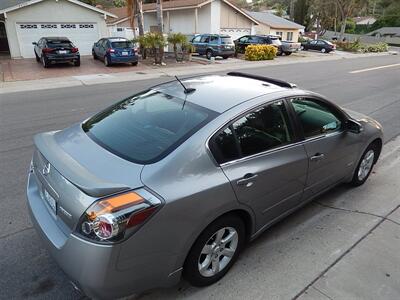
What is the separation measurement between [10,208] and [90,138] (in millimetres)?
1777

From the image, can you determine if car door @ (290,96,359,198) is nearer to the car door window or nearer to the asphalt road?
the car door window

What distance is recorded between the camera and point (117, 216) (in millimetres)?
2074

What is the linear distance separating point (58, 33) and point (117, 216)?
2518cm

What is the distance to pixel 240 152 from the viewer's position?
276 centimetres

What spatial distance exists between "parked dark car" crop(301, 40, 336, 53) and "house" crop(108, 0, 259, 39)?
827 cm

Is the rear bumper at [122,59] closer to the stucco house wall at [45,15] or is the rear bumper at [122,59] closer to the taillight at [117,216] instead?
the stucco house wall at [45,15]

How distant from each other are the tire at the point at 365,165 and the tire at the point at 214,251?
2241 mm

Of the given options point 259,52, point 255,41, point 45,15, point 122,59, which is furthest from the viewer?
point 255,41

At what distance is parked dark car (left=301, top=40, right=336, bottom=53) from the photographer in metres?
37.0

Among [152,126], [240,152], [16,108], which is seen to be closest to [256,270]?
[240,152]

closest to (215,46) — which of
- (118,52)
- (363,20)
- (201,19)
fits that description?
(118,52)

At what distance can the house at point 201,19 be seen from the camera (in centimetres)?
3023

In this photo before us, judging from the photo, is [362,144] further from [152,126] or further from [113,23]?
[113,23]

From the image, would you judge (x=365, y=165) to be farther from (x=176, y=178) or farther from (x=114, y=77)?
(x=114, y=77)
